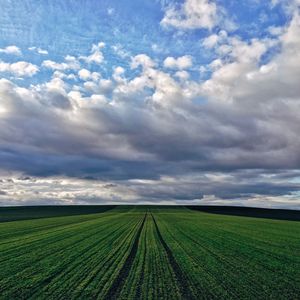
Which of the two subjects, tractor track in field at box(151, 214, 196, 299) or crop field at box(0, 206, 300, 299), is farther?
crop field at box(0, 206, 300, 299)

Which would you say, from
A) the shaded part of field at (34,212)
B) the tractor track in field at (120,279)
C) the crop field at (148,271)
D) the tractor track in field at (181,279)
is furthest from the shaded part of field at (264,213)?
the tractor track in field at (120,279)

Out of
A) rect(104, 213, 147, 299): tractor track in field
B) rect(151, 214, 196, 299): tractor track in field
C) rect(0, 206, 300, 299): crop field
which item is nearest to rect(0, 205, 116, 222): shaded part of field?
rect(0, 206, 300, 299): crop field

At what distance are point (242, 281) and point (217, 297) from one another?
313cm

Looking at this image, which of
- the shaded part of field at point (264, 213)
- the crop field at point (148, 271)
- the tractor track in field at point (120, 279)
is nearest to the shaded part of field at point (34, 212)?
the shaded part of field at point (264, 213)

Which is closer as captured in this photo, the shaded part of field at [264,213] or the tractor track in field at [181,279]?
the tractor track in field at [181,279]

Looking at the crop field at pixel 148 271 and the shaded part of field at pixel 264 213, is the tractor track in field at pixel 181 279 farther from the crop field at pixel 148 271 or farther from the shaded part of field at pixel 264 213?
the shaded part of field at pixel 264 213

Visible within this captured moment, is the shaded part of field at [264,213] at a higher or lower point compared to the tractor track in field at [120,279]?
higher

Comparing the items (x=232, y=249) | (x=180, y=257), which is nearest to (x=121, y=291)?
(x=180, y=257)

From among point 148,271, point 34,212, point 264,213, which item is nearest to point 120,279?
point 148,271

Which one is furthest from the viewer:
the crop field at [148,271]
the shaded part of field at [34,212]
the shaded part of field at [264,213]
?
the shaded part of field at [264,213]

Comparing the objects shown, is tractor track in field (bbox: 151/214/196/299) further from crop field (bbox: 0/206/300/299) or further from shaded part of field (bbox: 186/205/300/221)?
shaded part of field (bbox: 186/205/300/221)

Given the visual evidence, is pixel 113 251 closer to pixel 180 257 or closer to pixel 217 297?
pixel 180 257

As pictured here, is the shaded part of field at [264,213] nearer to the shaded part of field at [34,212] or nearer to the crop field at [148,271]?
the shaded part of field at [34,212]

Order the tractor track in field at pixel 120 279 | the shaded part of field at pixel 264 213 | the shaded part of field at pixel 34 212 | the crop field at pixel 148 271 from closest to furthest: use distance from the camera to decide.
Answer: the tractor track in field at pixel 120 279
the crop field at pixel 148 271
the shaded part of field at pixel 34 212
the shaded part of field at pixel 264 213
